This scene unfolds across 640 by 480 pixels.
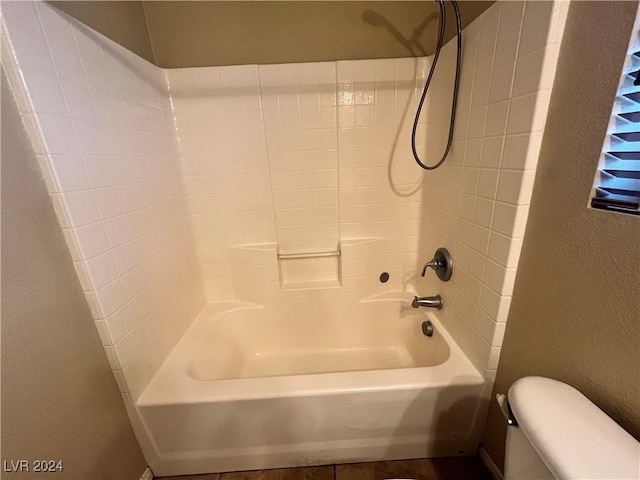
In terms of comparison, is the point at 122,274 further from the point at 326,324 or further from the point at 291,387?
the point at 326,324

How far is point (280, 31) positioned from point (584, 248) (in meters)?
1.46

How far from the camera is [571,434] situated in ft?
1.62

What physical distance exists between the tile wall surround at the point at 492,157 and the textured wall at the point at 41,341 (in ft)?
4.31

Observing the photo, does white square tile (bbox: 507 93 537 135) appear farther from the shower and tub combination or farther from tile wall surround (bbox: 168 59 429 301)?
tile wall surround (bbox: 168 59 429 301)

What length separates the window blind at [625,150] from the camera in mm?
517

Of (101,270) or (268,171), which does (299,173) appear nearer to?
(268,171)

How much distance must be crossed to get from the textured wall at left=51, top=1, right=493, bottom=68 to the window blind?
0.96m

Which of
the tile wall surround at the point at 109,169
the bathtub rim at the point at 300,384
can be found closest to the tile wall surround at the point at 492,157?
the bathtub rim at the point at 300,384

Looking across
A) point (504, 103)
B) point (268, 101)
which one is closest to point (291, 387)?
point (504, 103)

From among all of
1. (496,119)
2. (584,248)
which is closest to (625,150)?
(584,248)

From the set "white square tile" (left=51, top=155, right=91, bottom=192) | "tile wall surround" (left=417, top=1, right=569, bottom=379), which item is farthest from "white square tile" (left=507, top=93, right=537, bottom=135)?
"white square tile" (left=51, top=155, right=91, bottom=192)

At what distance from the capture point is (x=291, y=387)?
95 centimetres

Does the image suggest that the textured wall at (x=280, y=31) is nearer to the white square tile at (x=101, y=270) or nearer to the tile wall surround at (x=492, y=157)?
the tile wall surround at (x=492, y=157)

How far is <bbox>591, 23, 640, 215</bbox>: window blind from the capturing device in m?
0.52
